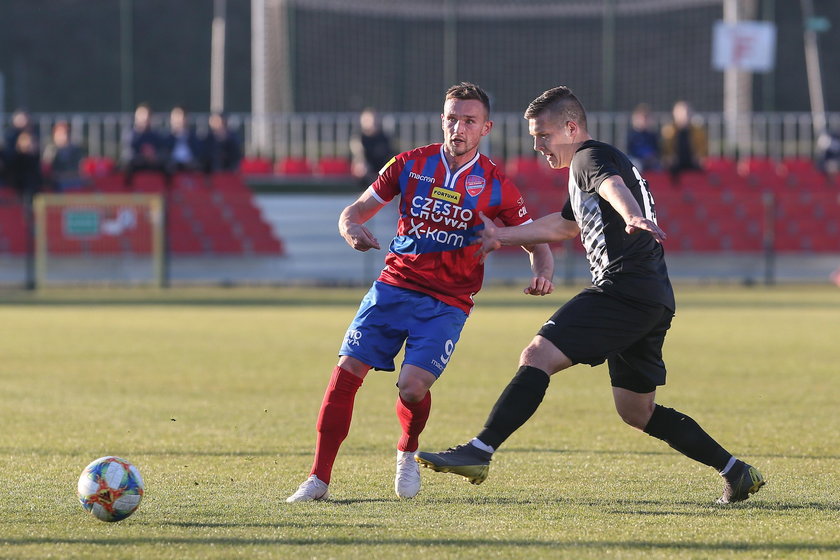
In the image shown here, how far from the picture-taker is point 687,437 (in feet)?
19.8

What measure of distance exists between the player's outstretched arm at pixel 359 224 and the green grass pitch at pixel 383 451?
3.87 ft

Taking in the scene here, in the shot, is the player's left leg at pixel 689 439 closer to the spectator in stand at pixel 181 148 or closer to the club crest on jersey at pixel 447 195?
the club crest on jersey at pixel 447 195

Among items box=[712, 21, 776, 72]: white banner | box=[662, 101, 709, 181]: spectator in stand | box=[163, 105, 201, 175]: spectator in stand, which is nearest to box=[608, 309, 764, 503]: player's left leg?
box=[163, 105, 201, 175]: spectator in stand

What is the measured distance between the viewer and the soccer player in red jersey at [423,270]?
20.2ft

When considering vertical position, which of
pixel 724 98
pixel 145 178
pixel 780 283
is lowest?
pixel 780 283

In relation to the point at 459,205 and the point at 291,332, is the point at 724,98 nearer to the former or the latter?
the point at 291,332

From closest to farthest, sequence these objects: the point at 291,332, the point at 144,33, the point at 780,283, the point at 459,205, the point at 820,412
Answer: the point at 459,205
the point at 820,412
the point at 291,332
the point at 780,283
the point at 144,33

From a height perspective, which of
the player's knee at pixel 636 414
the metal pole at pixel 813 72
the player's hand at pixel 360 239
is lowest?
the player's knee at pixel 636 414

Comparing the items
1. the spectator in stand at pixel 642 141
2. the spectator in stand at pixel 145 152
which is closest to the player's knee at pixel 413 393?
the spectator in stand at pixel 145 152

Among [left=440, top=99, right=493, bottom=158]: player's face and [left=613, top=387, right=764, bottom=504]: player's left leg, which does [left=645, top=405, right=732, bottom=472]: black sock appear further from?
[left=440, top=99, right=493, bottom=158]: player's face

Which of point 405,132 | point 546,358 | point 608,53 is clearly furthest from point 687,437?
point 608,53

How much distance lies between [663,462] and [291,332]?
30.1ft

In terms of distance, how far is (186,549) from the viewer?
16.1 ft

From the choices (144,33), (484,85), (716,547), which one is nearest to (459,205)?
(716,547)
